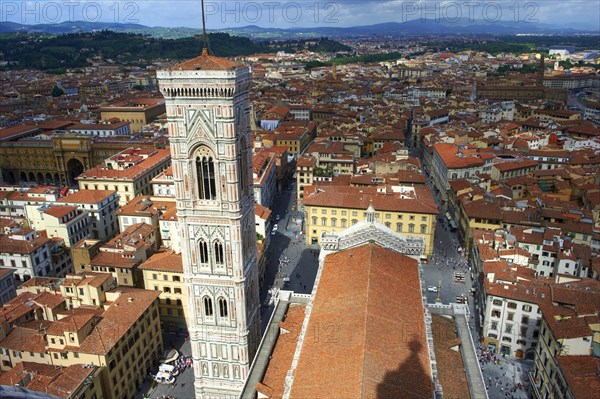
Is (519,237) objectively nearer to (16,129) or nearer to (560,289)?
(560,289)

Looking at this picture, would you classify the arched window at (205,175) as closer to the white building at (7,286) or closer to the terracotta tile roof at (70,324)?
the terracotta tile roof at (70,324)

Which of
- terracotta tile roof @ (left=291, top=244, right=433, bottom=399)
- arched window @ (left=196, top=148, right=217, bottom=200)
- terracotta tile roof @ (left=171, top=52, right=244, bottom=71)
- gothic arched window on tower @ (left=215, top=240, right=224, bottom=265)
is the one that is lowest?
terracotta tile roof @ (left=291, top=244, right=433, bottom=399)

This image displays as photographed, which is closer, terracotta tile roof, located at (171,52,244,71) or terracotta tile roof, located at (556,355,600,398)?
terracotta tile roof, located at (171,52,244,71)

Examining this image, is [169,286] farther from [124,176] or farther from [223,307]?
[124,176]

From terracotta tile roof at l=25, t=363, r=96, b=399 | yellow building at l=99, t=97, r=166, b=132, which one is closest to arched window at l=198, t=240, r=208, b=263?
terracotta tile roof at l=25, t=363, r=96, b=399

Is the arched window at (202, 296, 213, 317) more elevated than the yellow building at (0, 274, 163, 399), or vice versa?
the arched window at (202, 296, 213, 317)

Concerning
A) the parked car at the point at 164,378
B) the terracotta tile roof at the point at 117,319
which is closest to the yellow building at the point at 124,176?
the terracotta tile roof at the point at 117,319

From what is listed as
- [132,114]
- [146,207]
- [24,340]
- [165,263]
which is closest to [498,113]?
[132,114]

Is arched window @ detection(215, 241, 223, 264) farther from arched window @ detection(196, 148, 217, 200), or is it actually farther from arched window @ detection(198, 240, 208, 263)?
arched window @ detection(196, 148, 217, 200)

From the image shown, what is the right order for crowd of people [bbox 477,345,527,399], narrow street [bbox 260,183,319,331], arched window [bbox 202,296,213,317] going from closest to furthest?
arched window [bbox 202,296,213,317]
crowd of people [bbox 477,345,527,399]
narrow street [bbox 260,183,319,331]
